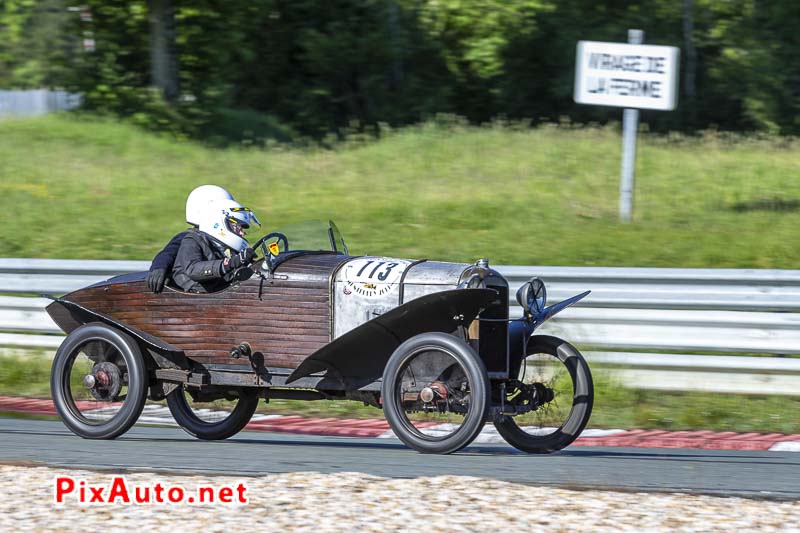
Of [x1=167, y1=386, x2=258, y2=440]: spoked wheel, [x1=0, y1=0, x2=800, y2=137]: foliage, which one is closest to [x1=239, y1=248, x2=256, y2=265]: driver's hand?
[x1=167, y1=386, x2=258, y2=440]: spoked wheel

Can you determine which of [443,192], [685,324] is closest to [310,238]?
[685,324]

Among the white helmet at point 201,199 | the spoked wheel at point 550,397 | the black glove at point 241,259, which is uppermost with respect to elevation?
the white helmet at point 201,199

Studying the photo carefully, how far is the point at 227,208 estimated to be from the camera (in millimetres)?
7141

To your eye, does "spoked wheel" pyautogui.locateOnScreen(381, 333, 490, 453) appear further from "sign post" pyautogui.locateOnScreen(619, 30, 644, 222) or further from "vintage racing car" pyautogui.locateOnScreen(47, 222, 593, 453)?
"sign post" pyautogui.locateOnScreen(619, 30, 644, 222)

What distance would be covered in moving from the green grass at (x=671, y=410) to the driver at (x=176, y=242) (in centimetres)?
213

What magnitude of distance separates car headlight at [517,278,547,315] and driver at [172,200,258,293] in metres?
1.60

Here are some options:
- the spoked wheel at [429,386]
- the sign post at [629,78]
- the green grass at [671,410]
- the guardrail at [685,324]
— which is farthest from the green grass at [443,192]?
the spoked wheel at [429,386]

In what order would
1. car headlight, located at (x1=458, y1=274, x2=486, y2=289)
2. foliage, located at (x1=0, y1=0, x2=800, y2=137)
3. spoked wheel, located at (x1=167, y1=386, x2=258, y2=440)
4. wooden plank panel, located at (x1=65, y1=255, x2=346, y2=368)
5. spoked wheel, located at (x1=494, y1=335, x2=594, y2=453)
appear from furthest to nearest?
foliage, located at (x1=0, y1=0, x2=800, y2=137) → spoked wheel, located at (x1=167, y1=386, x2=258, y2=440) → wooden plank panel, located at (x1=65, y1=255, x2=346, y2=368) → spoked wheel, located at (x1=494, y1=335, x2=594, y2=453) → car headlight, located at (x1=458, y1=274, x2=486, y2=289)

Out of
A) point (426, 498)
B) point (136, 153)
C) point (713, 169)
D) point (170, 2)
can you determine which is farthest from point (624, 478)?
point (170, 2)

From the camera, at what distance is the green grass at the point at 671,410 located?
26.8 ft

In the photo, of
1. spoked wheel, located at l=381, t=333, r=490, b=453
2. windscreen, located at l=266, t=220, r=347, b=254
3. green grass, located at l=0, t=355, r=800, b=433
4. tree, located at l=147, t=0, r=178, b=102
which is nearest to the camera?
spoked wheel, located at l=381, t=333, r=490, b=453

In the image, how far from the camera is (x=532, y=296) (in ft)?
22.2

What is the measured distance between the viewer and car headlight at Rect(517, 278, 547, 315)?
6.70 m

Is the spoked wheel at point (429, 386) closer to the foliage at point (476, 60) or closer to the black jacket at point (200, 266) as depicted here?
the black jacket at point (200, 266)
